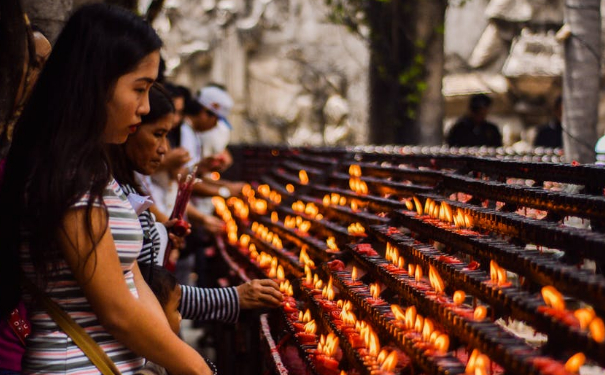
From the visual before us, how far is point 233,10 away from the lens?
25.0 meters

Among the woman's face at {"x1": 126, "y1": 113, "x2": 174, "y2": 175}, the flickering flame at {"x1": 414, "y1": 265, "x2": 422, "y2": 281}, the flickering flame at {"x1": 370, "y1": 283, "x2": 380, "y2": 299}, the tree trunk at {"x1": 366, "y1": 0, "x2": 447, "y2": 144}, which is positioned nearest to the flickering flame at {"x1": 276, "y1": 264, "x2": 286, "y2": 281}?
the woman's face at {"x1": 126, "y1": 113, "x2": 174, "y2": 175}

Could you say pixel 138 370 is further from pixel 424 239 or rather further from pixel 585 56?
pixel 585 56

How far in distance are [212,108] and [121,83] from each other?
5.13 m

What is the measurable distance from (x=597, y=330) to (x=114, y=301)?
1.30 m

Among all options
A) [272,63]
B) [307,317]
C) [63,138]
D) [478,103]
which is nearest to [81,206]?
[63,138]

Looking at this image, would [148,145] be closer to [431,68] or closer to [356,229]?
[356,229]

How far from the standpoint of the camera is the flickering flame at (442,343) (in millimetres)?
2320

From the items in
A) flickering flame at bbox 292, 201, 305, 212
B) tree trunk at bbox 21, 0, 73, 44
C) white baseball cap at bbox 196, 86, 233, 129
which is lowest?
flickering flame at bbox 292, 201, 305, 212

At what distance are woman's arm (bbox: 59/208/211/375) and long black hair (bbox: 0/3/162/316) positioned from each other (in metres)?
0.03

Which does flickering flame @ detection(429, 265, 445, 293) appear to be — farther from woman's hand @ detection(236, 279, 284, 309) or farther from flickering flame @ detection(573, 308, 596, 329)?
woman's hand @ detection(236, 279, 284, 309)

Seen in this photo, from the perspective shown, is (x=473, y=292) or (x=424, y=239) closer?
(x=473, y=292)

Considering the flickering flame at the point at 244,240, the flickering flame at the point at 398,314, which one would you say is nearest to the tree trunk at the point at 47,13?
the flickering flame at the point at 244,240

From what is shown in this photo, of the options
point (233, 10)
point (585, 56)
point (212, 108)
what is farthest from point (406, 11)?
point (233, 10)

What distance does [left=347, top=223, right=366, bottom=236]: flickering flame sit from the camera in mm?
3895
